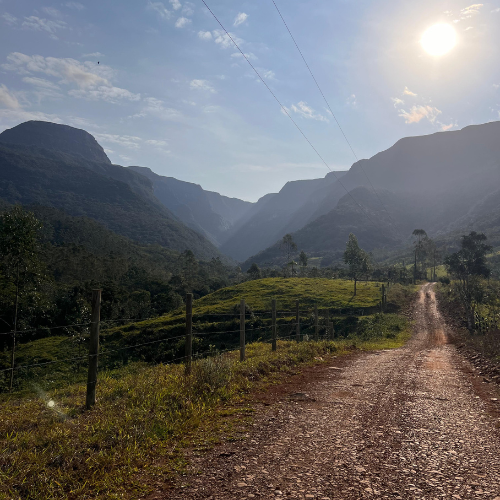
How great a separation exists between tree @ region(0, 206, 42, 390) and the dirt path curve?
62.0 feet

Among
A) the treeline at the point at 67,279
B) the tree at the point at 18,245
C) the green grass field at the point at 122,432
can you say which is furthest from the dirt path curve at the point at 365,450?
the tree at the point at 18,245

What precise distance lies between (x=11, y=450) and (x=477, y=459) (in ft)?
19.8

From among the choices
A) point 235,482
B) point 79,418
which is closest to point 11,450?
point 79,418

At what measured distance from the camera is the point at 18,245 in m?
20.1

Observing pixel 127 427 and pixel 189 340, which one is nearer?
pixel 127 427

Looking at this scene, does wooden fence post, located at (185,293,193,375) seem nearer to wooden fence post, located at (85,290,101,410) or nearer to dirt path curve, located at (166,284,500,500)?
wooden fence post, located at (85,290,101,410)

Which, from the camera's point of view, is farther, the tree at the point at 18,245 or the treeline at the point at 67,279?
the treeline at the point at 67,279

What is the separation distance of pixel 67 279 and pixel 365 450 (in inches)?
3133

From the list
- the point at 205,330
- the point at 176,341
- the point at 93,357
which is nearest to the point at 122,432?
the point at 93,357

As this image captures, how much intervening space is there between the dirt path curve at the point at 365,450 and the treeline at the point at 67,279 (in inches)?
135

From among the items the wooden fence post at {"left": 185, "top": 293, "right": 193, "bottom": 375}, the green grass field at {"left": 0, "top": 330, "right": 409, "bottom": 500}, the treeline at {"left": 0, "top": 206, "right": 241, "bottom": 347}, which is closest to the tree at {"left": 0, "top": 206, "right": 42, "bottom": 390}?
the treeline at {"left": 0, "top": 206, "right": 241, "bottom": 347}

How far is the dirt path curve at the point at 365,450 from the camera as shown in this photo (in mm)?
3848

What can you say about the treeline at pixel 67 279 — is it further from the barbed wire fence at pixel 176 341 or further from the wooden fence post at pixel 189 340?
the wooden fence post at pixel 189 340

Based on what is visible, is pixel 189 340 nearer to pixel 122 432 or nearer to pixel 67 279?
pixel 122 432
